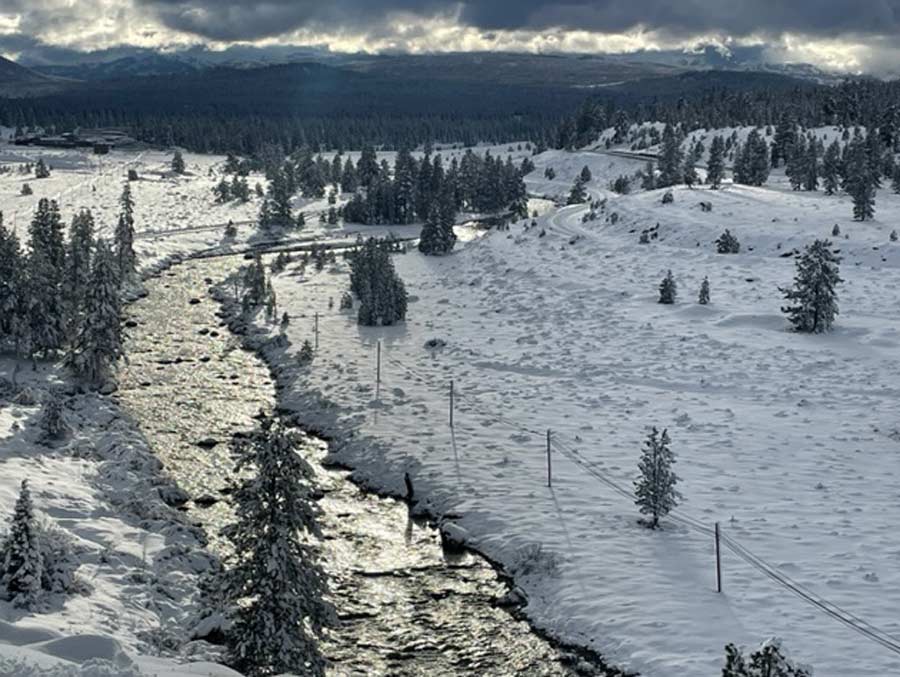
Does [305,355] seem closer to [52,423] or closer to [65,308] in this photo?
[65,308]

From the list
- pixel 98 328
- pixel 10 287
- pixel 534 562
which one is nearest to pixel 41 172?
pixel 10 287

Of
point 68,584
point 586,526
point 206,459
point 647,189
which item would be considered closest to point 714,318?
point 586,526

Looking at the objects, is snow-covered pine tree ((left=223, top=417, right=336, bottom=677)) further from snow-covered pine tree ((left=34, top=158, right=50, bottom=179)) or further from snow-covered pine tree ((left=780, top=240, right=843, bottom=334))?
snow-covered pine tree ((left=34, top=158, right=50, bottom=179))

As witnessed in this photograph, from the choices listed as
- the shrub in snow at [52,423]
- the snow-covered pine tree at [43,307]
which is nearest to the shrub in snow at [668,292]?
the snow-covered pine tree at [43,307]

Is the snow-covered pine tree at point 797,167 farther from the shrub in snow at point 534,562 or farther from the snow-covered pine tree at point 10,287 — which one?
the shrub in snow at point 534,562

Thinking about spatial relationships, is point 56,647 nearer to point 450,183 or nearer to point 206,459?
point 206,459
